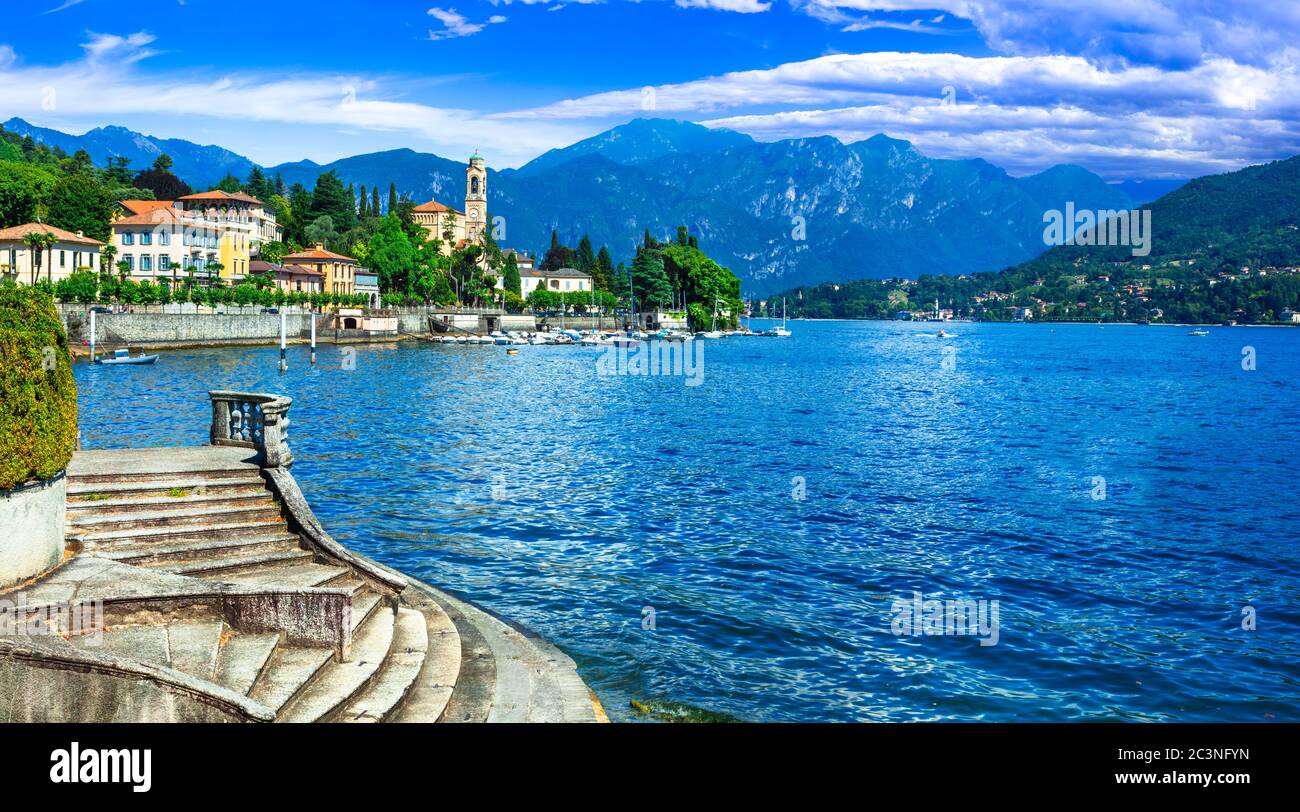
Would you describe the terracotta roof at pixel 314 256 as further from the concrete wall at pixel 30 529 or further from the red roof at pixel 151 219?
the concrete wall at pixel 30 529

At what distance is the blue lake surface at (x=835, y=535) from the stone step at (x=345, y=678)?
3.41m

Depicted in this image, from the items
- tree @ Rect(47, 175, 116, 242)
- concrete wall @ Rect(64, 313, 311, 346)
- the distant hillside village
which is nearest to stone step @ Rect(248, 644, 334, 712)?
the distant hillside village

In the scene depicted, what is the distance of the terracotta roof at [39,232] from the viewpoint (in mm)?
107562

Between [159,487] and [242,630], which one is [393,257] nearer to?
[159,487]

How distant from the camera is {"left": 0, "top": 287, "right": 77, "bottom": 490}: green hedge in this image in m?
12.1

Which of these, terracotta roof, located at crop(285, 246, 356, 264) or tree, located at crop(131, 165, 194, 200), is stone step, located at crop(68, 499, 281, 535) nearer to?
terracotta roof, located at crop(285, 246, 356, 264)

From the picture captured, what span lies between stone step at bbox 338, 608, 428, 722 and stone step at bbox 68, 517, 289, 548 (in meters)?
3.06

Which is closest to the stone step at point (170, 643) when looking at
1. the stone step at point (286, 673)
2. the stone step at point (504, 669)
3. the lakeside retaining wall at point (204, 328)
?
the stone step at point (286, 673)

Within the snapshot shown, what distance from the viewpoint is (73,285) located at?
328 ft

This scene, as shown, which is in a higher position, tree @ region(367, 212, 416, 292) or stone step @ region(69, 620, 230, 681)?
tree @ region(367, 212, 416, 292)

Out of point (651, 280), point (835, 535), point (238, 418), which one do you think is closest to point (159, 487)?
point (238, 418)

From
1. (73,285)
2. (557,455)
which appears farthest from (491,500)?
(73,285)
